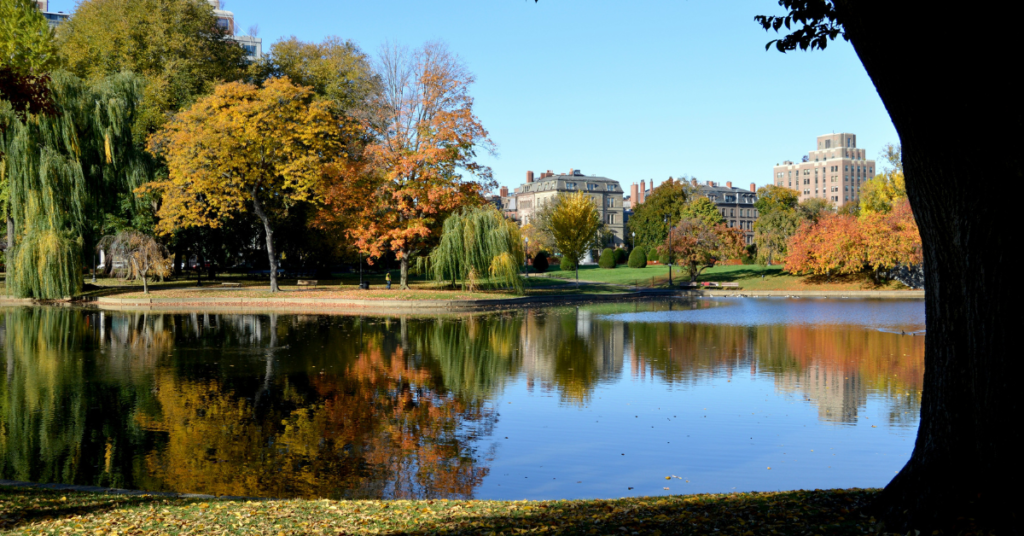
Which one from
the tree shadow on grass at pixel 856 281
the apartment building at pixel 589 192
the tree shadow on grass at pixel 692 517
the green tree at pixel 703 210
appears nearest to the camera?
the tree shadow on grass at pixel 692 517

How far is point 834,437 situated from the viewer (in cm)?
1053

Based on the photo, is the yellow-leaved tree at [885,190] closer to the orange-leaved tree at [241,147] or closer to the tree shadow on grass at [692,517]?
the orange-leaved tree at [241,147]

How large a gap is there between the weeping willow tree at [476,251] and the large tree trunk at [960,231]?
3374 centimetres

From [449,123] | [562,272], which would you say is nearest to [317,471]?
[449,123]

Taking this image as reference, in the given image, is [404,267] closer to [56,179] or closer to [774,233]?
[56,179]

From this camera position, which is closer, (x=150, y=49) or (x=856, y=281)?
(x=150, y=49)

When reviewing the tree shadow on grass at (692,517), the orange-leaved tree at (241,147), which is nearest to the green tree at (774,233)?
the orange-leaved tree at (241,147)

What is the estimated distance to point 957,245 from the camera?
16.3ft

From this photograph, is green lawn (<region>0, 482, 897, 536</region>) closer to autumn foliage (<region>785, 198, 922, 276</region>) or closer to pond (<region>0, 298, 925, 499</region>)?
pond (<region>0, 298, 925, 499</region>)

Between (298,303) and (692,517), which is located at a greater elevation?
(298,303)

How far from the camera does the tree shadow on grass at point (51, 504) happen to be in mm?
6074

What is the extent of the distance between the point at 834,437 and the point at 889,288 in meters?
44.0

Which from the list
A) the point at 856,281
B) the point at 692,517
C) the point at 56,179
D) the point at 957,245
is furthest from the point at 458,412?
the point at 856,281

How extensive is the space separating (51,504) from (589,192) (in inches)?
5009
